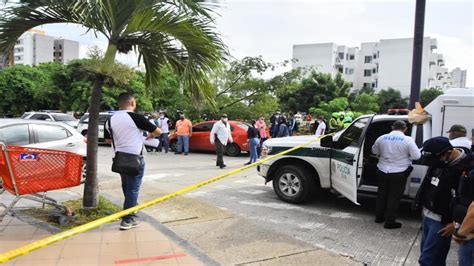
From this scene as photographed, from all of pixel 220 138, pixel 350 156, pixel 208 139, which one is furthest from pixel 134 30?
pixel 208 139

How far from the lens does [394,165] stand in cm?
600

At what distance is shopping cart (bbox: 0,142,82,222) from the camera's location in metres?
4.81

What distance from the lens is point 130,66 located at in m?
5.64

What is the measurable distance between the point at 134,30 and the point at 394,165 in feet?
13.7

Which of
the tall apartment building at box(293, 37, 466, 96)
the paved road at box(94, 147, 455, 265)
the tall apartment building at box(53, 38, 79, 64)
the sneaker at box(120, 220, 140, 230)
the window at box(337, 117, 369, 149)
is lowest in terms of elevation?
the paved road at box(94, 147, 455, 265)

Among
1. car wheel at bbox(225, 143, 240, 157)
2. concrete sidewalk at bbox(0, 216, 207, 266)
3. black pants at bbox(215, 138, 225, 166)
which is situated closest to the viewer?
concrete sidewalk at bbox(0, 216, 207, 266)

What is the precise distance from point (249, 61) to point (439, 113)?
56.8 ft

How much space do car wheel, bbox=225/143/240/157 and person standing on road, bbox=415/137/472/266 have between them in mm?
11838

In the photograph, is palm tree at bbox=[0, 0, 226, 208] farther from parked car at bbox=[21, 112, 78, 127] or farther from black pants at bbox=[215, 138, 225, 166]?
parked car at bbox=[21, 112, 78, 127]

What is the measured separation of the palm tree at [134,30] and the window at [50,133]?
284cm

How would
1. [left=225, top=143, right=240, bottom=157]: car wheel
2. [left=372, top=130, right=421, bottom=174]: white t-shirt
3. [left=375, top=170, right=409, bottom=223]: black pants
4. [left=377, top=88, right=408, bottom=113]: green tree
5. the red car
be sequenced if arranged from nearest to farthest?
[left=372, top=130, right=421, bottom=174]: white t-shirt < [left=375, top=170, right=409, bottom=223]: black pants < the red car < [left=225, top=143, right=240, bottom=157]: car wheel < [left=377, top=88, right=408, bottom=113]: green tree

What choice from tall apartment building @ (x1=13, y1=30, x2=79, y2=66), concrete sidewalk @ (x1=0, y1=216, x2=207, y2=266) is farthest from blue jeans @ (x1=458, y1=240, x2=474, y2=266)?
tall apartment building @ (x1=13, y1=30, x2=79, y2=66)

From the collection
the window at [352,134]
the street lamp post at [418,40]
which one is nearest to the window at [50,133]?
the window at [352,134]

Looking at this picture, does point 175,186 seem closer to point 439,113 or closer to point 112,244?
point 112,244
